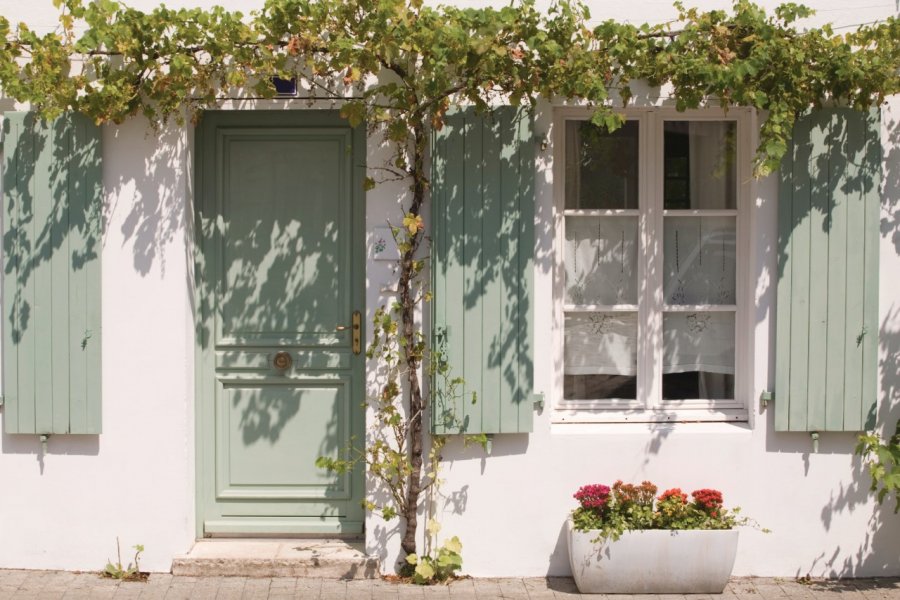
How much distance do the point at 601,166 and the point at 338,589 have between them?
2.42 m

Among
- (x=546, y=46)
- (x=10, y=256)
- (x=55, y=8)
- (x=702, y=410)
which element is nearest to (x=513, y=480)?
(x=702, y=410)

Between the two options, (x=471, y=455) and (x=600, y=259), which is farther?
(x=600, y=259)

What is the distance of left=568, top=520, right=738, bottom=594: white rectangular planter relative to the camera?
A: 5508mm

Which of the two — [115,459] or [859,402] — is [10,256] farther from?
[859,402]

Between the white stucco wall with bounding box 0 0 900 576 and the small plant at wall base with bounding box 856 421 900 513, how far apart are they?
0.33 ft

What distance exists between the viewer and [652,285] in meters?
5.93

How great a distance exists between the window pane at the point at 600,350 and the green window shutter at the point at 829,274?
73 cm

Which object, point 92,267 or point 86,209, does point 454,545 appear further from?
point 86,209

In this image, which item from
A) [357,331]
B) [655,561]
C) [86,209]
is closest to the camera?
[655,561]

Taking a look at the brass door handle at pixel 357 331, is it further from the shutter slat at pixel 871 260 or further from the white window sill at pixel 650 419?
the shutter slat at pixel 871 260

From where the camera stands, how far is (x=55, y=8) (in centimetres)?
558

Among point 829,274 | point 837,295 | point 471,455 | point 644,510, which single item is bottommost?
point 644,510

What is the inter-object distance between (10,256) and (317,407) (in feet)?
5.40

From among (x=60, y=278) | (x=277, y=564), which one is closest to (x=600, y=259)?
(x=277, y=564)
